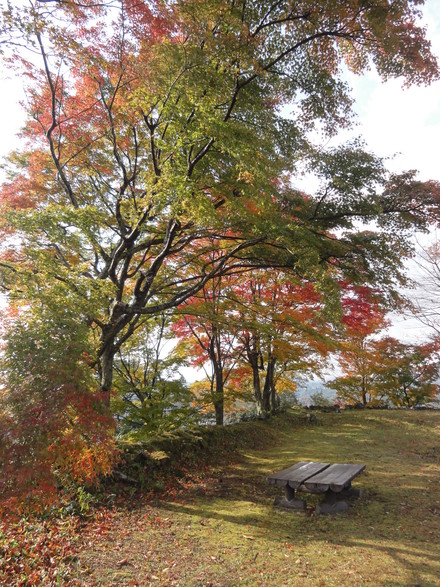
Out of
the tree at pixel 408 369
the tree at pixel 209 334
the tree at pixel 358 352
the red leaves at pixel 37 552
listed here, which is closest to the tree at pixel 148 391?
the tree at pixel 209 334

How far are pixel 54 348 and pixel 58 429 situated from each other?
95 centimetres

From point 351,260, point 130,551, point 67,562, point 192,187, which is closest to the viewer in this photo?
point 67,562

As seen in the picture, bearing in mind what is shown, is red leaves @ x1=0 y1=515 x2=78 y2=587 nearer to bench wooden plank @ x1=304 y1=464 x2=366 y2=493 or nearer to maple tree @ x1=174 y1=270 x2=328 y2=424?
bench wooden plank @ x1=304 y1=464 x2=366 y2=493

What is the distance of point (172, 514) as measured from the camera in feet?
17.7

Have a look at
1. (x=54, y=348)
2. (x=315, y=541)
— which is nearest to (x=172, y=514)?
(x=315, y=541)

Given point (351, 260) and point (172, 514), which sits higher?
point (351, 260)

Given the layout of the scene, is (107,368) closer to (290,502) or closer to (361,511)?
(290,502)

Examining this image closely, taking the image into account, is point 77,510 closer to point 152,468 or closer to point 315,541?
point 152,468

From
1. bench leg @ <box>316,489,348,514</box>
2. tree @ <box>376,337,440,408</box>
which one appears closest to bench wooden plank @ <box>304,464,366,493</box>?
bench leg @ <box>316,489,348,514</box>

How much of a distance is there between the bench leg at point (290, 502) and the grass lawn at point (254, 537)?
165 millimetres

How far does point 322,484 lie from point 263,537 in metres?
1.18

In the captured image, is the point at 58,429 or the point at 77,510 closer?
the point at 58,429

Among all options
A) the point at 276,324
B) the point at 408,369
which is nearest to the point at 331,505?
the point at 276,324

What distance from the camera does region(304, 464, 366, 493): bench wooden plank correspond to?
4.92 metres
